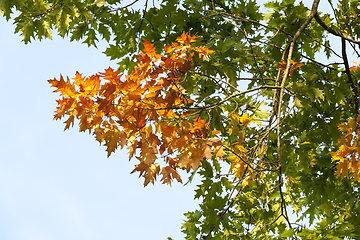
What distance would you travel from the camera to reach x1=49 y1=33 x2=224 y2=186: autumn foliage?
2.10 meters

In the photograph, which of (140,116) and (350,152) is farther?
(350,152)

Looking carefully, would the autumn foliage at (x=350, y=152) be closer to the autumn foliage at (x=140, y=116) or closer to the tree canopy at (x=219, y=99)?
the tree canopy at (x=219, y=99)

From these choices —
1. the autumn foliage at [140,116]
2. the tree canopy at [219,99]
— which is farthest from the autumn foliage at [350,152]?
the autumn foliage at [140,116]

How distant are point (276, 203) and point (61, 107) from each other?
4045mm

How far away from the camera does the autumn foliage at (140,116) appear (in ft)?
6.89

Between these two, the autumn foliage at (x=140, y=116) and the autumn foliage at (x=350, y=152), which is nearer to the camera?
the autumn foliage at (x=140, y=116)

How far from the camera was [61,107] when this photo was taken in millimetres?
2148

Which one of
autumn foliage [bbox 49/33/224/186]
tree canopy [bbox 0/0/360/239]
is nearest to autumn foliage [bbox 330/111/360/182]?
tree canopy [bbox 0/0/360/239]

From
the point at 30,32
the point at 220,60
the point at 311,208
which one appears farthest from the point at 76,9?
the point at 311,208

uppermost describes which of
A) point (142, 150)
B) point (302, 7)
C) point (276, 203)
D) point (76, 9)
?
point (76, 9)

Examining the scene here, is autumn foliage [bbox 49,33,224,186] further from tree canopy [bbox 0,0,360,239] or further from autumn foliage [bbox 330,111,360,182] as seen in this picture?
autumn foliage [bbox 330,111,360,182]

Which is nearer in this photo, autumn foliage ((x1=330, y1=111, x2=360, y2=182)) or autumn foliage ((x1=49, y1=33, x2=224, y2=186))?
autumn foliage ((x1=49, y1=33, x2=224, y2=186))

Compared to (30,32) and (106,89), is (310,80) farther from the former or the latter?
(30,32)

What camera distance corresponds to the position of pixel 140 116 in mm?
2141
